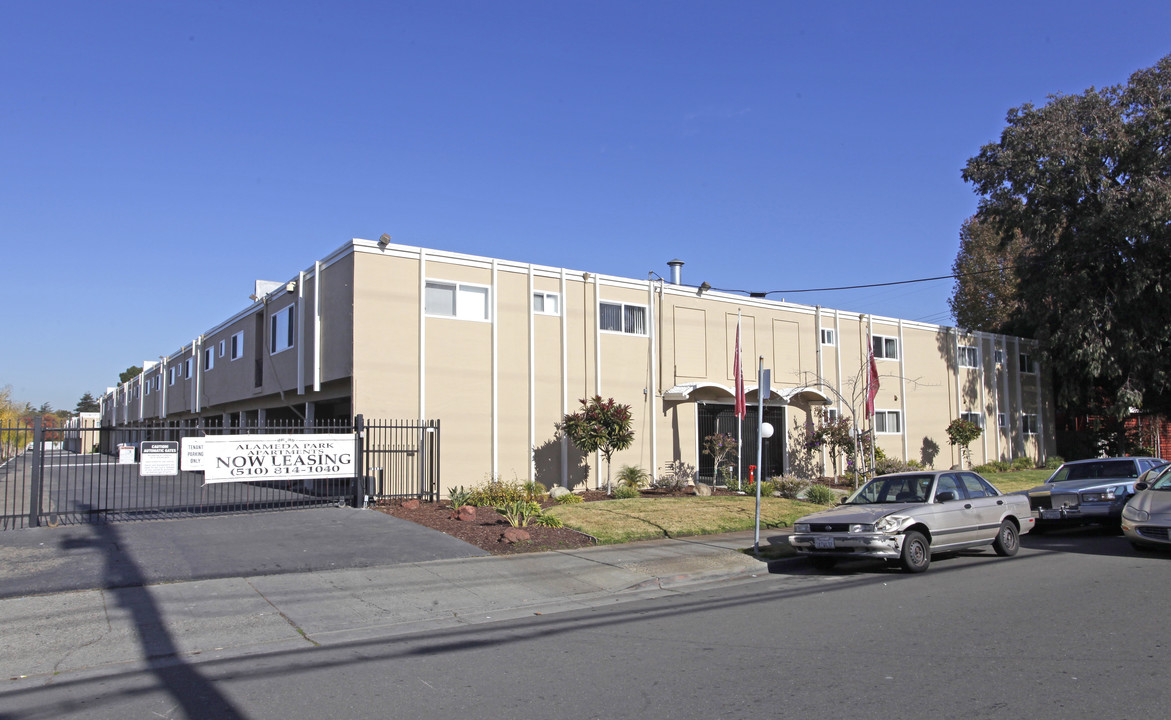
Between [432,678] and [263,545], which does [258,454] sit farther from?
[432,678]

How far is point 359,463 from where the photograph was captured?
15.8 meters

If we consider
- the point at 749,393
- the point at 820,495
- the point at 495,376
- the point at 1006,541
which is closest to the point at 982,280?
the point at 749,393

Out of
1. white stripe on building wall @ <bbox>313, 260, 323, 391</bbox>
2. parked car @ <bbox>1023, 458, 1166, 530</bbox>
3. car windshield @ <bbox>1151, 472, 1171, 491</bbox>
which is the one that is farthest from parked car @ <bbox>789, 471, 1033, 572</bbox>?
white stripe on building wall @ <bbox>313, 260, 323, 391</bbox>

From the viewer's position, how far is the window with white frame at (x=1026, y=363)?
117ft

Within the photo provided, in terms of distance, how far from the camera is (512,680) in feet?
20.0

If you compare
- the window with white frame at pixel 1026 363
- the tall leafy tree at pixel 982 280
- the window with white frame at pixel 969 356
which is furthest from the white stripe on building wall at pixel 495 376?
the tall leafy tree at pixel 982 280

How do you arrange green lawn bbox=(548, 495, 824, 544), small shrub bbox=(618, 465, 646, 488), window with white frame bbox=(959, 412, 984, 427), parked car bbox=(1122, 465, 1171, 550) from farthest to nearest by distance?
window with white frame bbox=(959, 412, 984, 427)
small shrub bbox=(618, 465, 646, 488)
green lawn bbox=(548, 495, 824, 544)
parked car bbox=(1122, 465, 1171, 550)

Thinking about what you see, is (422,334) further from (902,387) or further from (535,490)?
(902,387)

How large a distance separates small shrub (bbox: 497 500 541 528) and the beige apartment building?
15.0ft

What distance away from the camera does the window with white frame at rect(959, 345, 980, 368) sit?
32469 mm

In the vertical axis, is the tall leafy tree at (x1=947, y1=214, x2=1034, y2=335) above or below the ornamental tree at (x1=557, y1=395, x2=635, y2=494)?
above

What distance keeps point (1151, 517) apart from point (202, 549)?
44.8ft

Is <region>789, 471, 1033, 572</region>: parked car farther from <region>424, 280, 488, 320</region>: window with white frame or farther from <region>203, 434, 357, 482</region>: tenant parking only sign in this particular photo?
<region>424, 280, 488, 320</region>: window with white frame

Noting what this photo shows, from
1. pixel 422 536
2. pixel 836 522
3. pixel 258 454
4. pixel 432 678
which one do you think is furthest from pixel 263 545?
pixel 836 522
